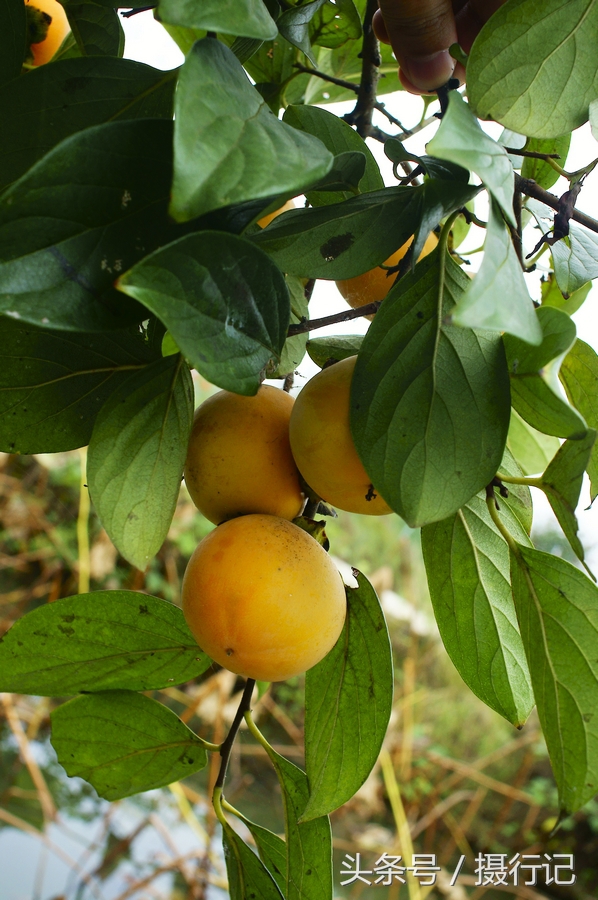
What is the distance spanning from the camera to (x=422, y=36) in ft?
1.18

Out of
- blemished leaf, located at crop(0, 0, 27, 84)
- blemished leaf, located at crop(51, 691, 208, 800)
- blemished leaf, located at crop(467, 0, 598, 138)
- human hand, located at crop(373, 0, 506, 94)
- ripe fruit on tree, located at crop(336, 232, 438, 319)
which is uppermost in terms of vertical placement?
human hand, located at crop(373, 0, 506, 94)

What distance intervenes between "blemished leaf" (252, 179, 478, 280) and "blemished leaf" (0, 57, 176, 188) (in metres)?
0.09

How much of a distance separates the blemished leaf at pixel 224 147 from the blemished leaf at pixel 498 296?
5 centimetres

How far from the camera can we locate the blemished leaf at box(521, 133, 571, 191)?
41cm

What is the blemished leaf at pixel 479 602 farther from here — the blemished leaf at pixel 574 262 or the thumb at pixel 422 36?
the thumb at pixel 422 36

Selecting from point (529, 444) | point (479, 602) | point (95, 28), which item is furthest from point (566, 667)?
point (95, 28)

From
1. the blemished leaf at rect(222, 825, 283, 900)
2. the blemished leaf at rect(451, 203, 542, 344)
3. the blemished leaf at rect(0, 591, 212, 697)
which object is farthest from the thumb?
the blemished leaf at rect(222, 825, 283, 900)

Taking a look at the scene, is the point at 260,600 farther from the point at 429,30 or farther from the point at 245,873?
the point at 429,30

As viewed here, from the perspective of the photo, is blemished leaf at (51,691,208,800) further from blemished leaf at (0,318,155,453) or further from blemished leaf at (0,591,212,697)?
blemished leaf at (0,318,155,453)

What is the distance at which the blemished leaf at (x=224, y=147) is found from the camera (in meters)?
0.17

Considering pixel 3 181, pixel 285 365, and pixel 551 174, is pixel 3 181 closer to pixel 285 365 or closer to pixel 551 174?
pixel 285 365

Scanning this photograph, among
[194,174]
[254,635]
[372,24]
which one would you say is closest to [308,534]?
[254,635]

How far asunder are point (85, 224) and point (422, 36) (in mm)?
246

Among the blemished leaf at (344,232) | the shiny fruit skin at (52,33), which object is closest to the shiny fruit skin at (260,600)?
the blemished leaf at (344,232)
